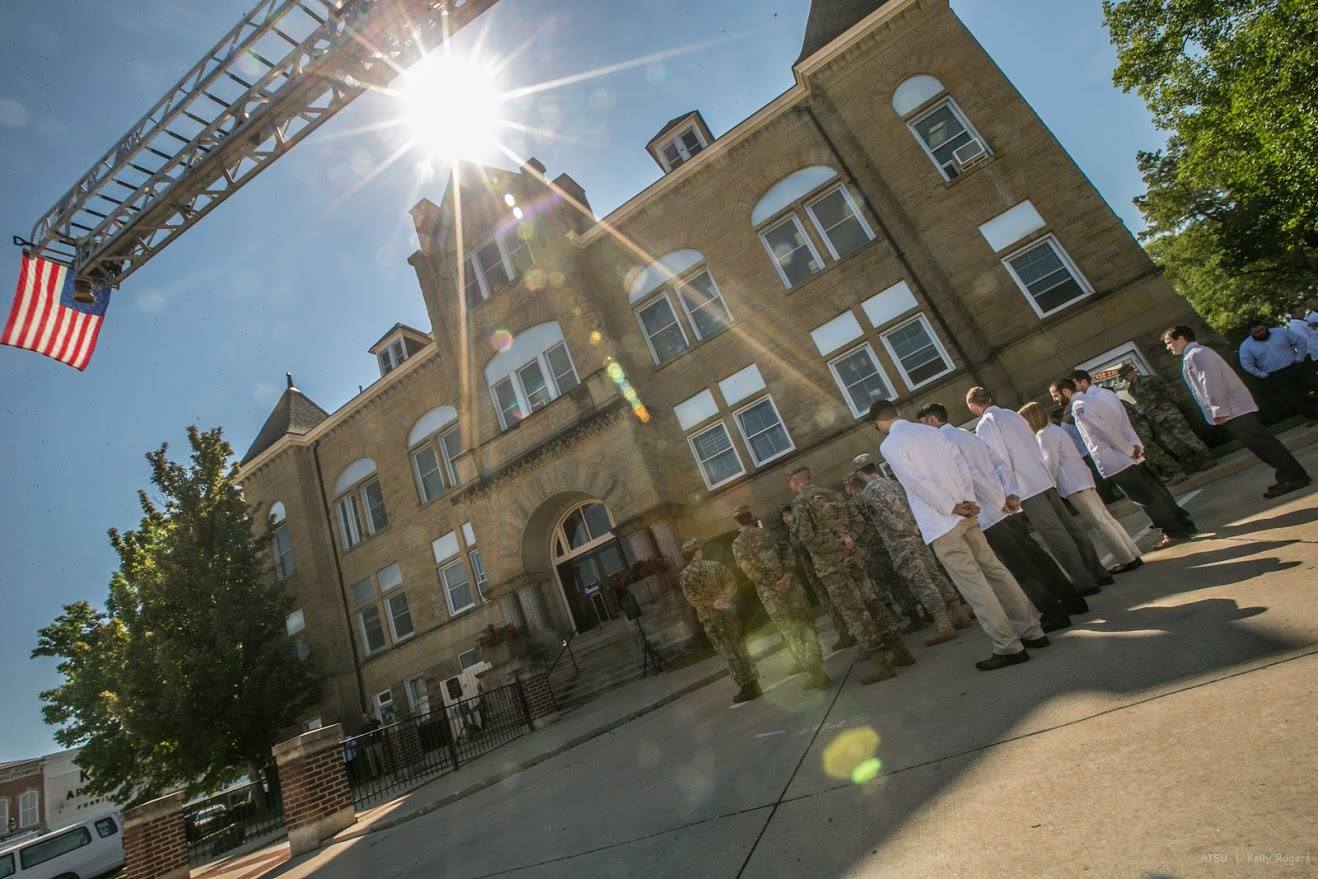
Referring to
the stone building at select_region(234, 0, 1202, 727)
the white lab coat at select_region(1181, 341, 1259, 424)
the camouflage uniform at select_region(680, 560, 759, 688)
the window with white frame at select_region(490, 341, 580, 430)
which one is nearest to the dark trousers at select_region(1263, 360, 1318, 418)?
the stone building at select_region(234, 0, 1202, 727)

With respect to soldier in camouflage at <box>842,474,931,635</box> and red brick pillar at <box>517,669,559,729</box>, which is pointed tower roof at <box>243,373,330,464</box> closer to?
red brick pillar at <box>517,669,559,729</box>

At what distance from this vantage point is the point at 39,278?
40.2 ft

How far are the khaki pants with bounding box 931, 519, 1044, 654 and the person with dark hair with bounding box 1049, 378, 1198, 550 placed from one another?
8.75 feet

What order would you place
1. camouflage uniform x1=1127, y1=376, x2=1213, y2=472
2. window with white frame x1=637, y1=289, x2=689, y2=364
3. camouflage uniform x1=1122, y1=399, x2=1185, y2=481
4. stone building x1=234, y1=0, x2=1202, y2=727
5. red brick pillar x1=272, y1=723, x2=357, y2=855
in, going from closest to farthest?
red brick pillar x1=272, y1=723, x2=357, y2=855 < camouflage uniform x1=1127, y1=376, x2=1213, y2=472 < camouflage uniform x1=1122, y1=399, x2=1185, y2=481 < stone building x1=234, y1=0, x2=1202, y2=727 < window with white frame x1=637, y1=289, x2=689, y2=364

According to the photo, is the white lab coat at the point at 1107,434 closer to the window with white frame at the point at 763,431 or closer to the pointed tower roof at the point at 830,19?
the window with white frame at the point at 763,431

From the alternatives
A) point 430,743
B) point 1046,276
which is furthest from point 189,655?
point 1046,276

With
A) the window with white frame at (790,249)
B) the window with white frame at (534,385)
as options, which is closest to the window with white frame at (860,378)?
the window with white frame at (790,249)

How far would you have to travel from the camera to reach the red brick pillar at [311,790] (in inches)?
317

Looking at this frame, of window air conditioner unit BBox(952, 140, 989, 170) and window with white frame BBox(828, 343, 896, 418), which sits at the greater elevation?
window air conditioner unit BBox(952, 140, 989, 170)

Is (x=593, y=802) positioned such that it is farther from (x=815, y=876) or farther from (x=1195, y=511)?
(x=1195, y=511)

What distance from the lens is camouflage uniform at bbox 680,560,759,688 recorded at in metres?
6.59

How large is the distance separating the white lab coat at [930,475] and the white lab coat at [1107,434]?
2.79m

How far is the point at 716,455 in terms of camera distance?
55.2 feet

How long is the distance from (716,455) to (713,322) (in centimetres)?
388
